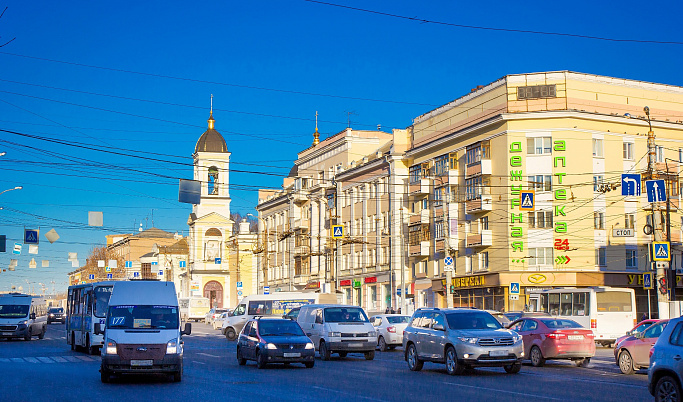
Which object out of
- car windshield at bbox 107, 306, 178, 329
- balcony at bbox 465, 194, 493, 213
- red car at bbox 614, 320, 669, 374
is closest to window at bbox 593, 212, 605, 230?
balcony at bbox 465, 194, 493, 213

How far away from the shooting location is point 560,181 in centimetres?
5434

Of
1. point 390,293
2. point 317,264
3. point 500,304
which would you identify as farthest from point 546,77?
point 317,264

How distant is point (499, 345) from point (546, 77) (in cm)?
3706

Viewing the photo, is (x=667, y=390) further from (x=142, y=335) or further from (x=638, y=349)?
(x=142, y=335)

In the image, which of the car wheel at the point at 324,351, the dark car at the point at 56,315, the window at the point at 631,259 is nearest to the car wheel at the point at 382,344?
the car wheel at the point at 324,351

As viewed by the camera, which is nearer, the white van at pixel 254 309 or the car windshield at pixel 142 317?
the car windshield at pixel 142 317

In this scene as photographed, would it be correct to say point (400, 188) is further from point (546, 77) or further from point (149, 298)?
point (149, 298)

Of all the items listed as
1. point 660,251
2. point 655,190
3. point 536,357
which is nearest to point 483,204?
point 655,190

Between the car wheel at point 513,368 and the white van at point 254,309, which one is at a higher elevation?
the white van at point 254,309

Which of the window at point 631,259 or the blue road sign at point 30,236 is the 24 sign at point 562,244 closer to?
the window at point 631,259

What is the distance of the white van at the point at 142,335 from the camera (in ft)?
61.5

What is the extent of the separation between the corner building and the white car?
19.5 m

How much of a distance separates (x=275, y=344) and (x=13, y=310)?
81.5 feet

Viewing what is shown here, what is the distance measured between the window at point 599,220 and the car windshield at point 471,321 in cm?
3516
